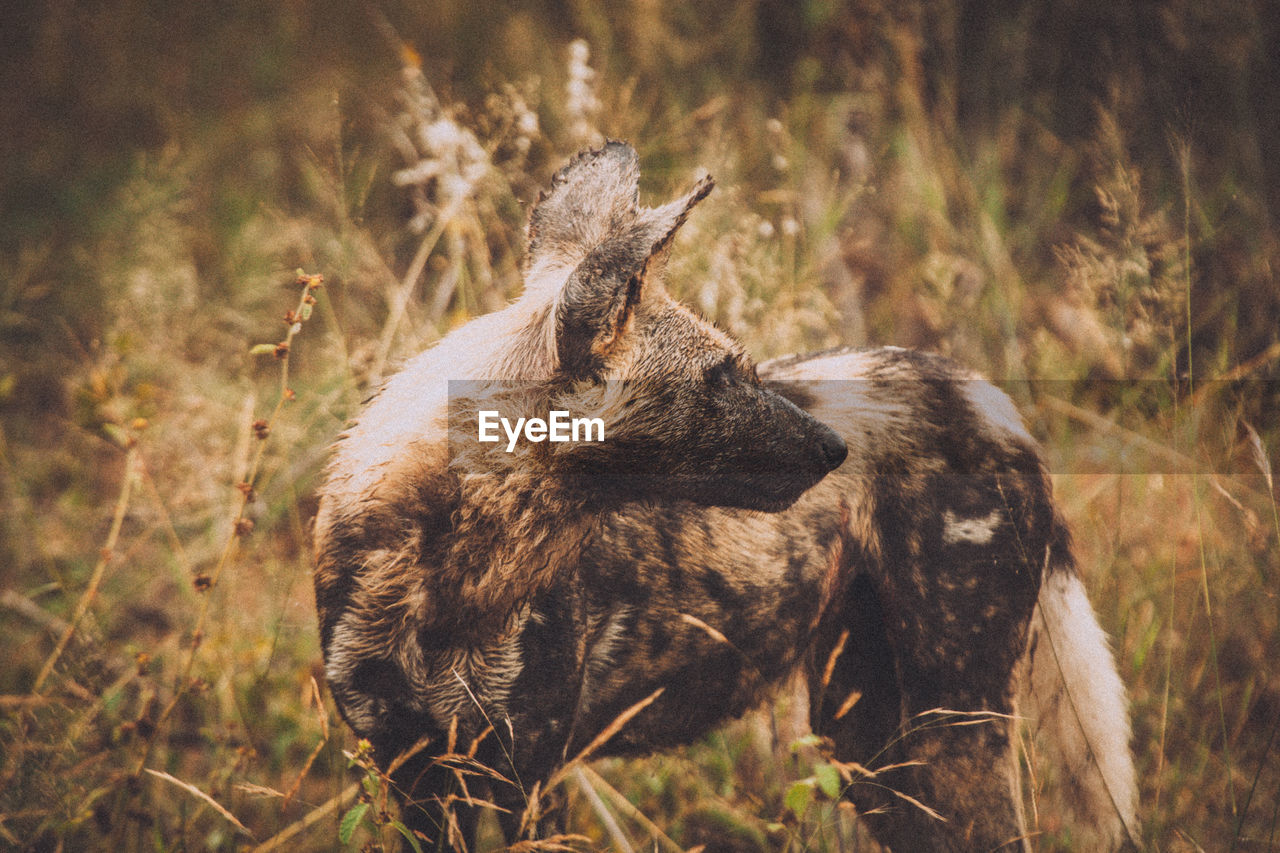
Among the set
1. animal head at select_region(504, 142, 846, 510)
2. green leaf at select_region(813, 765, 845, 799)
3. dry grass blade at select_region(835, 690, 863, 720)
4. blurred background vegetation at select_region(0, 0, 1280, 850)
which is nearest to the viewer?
green leaf at select_region(813, 765, 845, 799)

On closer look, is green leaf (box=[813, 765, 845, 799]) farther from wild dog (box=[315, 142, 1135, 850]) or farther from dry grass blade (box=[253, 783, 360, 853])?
dry grass blade (box=[253, 783, 360, 853])

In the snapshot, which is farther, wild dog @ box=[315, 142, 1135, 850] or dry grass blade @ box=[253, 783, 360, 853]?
dry grass blade @ box=[253, 783, 360, 853]

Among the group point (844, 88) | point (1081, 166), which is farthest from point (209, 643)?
point (1081, 166)

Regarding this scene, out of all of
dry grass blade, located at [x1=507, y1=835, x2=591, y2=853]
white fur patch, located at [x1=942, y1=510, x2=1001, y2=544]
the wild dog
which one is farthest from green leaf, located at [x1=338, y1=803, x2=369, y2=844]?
white fur patch, located at [x1=942, y1=510, x2=1001, y2=544]

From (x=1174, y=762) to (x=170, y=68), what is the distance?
7335 millimetres

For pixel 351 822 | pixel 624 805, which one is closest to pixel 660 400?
pixel 351 822

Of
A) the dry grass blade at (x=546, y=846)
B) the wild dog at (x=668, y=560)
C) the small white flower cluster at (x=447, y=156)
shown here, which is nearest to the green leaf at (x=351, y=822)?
the wild dog at (x=668, y=560)

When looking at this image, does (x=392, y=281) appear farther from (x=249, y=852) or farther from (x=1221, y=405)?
(x=1221, y=405)

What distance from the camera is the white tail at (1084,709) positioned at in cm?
215

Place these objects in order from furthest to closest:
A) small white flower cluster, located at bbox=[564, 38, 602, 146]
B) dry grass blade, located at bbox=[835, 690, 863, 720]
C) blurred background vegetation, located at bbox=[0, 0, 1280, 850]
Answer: small white flower cluster, located at bbox=[564, 38, 602, 146] < blurred background vegetation, located at bbox=[0, 0, 1280, 850] < dry grass blade, located at bbox=[835, 690, 863, 720]

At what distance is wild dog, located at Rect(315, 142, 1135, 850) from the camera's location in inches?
71.4

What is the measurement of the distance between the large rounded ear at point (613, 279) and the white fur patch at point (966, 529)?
37.5 inches

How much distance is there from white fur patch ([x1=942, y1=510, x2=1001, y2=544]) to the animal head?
0.35m

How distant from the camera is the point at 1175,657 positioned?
2896mm
